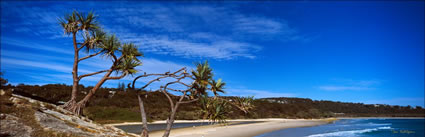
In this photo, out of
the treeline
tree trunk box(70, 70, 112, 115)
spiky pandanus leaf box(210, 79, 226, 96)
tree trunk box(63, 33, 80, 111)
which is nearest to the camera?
spiky pandanus leaf box(210, 79, 226, 96)

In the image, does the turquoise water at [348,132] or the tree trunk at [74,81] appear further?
the turquoise water at [348,132]

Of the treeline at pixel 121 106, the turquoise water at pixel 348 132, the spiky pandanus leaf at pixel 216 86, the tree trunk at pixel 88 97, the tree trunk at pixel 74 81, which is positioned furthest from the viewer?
the treeline at pixel 121 106

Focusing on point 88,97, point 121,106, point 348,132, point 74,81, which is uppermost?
point 74,81

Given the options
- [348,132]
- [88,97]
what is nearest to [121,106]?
[88,97]

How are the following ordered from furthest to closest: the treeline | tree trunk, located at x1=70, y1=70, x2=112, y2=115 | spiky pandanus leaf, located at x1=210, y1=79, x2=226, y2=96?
the treeline
tree trunk, located at x1=70, y1=70, x2=112, y2=115
spiky pandanus leaf, located at x1=210, y1=79, x2=226, y2=96

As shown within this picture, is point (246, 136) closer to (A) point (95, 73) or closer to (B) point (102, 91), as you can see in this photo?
(A) point (95, 73)

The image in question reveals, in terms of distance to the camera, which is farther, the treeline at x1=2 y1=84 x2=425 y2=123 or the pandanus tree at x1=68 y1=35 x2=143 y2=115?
the treeline at x1=2 y1=84 x2=425 y2=123

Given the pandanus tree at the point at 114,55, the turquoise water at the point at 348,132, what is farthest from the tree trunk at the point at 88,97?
the turquoise water at the point at 348,132

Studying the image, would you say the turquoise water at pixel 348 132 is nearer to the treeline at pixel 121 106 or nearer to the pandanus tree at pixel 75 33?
the treeline at pixel 121 106

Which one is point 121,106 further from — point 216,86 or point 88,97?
point 216,86

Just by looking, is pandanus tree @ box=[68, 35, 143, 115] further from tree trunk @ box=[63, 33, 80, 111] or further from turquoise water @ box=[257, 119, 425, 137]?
turquoise water @ box=[257, 119, 425, 137]

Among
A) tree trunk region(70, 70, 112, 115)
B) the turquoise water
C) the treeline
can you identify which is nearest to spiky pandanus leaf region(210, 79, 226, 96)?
the treeline

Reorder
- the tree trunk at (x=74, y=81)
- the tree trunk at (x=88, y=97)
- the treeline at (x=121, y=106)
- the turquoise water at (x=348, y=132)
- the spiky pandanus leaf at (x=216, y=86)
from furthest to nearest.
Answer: the treeline at (x=121, y=106) < the turquoise water at (x=348, y=132) < the tree trunk at (x=74, y=81) < the tree trunk at (x=88, y=97) < the spiky pandanus leaf at (x=216, y=86)

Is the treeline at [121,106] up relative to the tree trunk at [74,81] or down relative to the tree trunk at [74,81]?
down
